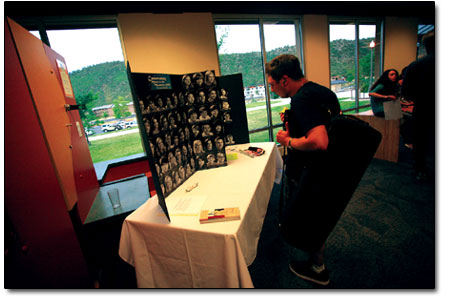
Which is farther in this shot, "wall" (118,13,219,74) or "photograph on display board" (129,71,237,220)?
"wall" (118,13,219,74)

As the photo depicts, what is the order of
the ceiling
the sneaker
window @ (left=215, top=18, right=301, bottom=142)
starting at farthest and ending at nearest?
window @ (left=215, top=18, right=301, bottom=142) < the ceiling < the sneaker

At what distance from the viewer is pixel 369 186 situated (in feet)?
8.56

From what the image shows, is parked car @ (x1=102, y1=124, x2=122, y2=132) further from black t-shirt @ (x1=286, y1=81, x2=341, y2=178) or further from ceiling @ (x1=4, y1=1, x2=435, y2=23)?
black t-shirt @ (x1=286, y1=81, x2=341, y2=178)

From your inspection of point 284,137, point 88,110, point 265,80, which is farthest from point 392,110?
point 88,110

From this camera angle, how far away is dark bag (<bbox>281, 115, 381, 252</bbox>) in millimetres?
961

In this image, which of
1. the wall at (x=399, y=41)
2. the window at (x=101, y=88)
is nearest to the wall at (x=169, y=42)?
the window at (x=101, y=88)

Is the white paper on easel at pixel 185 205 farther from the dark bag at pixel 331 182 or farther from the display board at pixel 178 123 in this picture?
the dark bag at pixel 331 182

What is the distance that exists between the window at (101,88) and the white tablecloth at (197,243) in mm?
1883

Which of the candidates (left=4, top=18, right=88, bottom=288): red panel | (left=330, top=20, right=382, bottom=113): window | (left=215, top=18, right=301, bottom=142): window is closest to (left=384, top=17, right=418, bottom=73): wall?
(left=330, top=20, right=382, bottom=113): window

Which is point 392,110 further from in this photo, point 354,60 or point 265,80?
point 354,60

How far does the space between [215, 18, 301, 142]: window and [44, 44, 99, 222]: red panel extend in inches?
101

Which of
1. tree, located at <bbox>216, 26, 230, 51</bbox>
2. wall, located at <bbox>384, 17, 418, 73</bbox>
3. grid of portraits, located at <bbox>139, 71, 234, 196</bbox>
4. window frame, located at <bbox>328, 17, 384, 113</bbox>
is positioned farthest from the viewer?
wall, located at <bbox>384, 17, 418, 73</bbox>

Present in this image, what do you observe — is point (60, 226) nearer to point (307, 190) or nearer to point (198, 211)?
point (198, 211)

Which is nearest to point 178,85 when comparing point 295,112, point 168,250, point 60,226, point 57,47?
point 295,112
